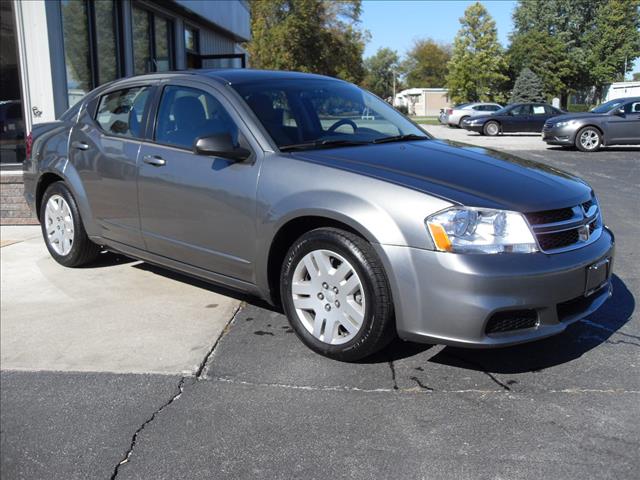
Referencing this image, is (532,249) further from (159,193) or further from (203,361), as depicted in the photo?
(159,193)

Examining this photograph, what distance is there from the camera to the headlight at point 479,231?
10.1ft

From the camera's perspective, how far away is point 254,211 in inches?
149

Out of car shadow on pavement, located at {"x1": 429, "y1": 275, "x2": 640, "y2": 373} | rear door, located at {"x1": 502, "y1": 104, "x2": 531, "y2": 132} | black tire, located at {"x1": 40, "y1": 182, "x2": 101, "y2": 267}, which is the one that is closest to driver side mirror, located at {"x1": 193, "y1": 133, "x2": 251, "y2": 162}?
car shadow on pavement, located at {"x1": 429, "y1": 275, "x2": 640, "y2": 373}

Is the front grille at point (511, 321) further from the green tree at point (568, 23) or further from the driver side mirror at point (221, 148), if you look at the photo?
the green tree at point (568, 23)

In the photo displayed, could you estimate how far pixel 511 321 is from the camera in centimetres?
316

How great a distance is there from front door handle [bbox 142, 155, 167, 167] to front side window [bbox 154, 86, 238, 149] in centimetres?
13

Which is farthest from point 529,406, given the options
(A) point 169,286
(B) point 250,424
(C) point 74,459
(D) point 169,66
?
(D) point 169,66

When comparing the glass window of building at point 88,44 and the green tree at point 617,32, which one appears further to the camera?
the glass window of building at point 88,44

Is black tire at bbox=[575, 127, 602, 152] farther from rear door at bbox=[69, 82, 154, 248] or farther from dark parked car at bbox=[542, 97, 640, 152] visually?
rear door at bbox=[69, 82, 154, 248]

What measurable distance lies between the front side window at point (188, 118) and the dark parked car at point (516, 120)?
76.9 feet

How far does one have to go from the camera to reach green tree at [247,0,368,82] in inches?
1907

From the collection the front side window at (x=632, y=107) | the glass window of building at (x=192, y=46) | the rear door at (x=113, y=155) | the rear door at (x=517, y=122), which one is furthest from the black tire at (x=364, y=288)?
the rear door at (x=517, y=122)

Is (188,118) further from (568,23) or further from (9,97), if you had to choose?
(568,23)

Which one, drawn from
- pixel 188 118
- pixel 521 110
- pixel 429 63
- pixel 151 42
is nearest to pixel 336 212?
pixel 188 118
